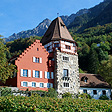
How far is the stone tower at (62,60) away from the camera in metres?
39.8

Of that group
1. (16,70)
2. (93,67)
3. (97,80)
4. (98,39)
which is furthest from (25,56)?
(98,39)

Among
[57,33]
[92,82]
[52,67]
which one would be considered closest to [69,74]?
[52,67]

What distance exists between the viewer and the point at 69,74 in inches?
1620

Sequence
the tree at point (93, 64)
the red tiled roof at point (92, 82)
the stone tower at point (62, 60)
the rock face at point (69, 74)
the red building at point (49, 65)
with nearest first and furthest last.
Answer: the red building at point (49, 65), the rock face at point (69, 74), the stone tower at point (62, 60), the red tiled roof at point (92, 82), the tree at point (93, 64)

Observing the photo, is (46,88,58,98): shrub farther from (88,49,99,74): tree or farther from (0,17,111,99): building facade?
(88,49,99,74): tree

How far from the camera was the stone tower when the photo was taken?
3979cm

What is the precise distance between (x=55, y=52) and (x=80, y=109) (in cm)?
2443

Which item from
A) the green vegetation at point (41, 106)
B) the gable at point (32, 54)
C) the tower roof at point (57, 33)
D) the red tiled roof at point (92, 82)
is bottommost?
the green vegetation at point (41, 106)

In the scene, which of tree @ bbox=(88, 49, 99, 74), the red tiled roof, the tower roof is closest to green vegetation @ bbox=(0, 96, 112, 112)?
the tower roof

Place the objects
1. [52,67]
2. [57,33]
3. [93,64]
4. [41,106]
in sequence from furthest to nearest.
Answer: [93,64]
[57,33]
[52,67]
[41,106]

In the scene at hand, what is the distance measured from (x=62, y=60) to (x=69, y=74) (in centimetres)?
312

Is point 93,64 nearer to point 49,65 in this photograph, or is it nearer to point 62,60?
point 62,60

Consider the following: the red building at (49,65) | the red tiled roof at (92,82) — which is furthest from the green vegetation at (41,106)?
the red tiled roof at (92,82)

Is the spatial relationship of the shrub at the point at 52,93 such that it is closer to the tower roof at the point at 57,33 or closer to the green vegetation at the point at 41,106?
the tower roof at the point at 57,33
